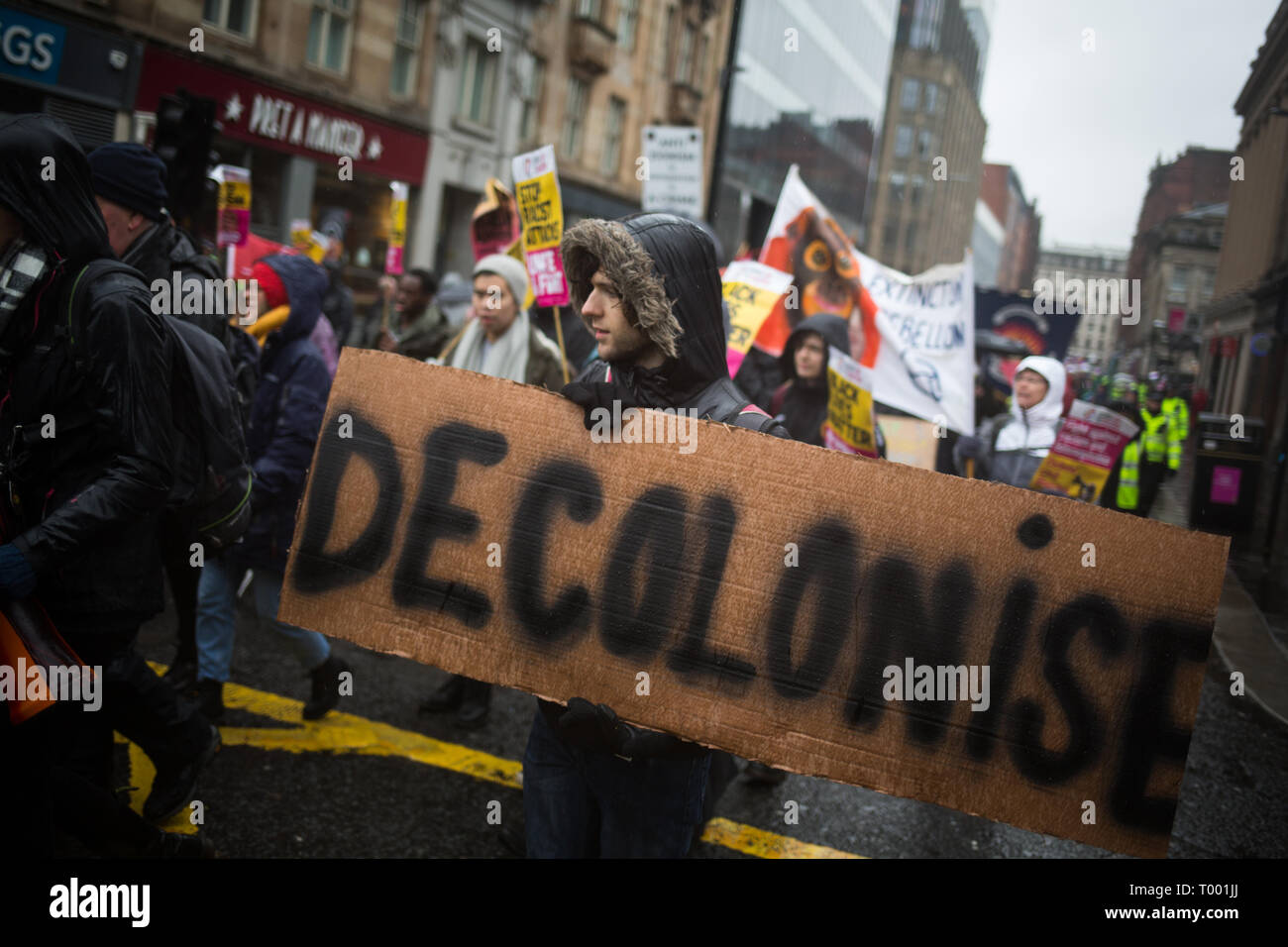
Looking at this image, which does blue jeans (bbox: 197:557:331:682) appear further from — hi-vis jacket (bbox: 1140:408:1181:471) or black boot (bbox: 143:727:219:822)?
hi-vis jacket (bbox: 1140:408:1181:471)

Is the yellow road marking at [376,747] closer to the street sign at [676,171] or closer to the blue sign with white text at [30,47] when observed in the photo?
the street sign at [676,171]

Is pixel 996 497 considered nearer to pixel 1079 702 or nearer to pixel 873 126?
pixel 1079 702

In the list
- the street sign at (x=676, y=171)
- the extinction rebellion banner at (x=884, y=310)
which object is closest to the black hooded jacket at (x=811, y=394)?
the extinction rebellion banner at (x=884, y=310)

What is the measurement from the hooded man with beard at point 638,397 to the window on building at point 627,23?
2683 centimetres

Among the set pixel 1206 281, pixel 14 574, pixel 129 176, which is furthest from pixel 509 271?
pixel 1206 281

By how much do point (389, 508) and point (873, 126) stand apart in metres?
66.9

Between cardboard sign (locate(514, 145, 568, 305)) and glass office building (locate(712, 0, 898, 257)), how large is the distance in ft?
67.8

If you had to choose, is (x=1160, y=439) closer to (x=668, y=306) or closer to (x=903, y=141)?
(x=668, y=306)

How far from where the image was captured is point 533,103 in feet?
79.3

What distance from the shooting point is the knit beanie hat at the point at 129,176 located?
10.9 feet

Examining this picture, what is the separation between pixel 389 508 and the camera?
2396mm

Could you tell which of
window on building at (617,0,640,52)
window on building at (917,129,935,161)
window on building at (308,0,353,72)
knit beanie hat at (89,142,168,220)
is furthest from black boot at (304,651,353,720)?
window on building at (917,129,935,161)

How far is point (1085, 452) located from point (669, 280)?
401 cm

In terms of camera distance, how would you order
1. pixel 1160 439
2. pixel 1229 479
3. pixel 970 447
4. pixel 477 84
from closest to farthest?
pixel 970 447 → pixel 1229 479 → pixel 1160 439 → pixel 477 84
